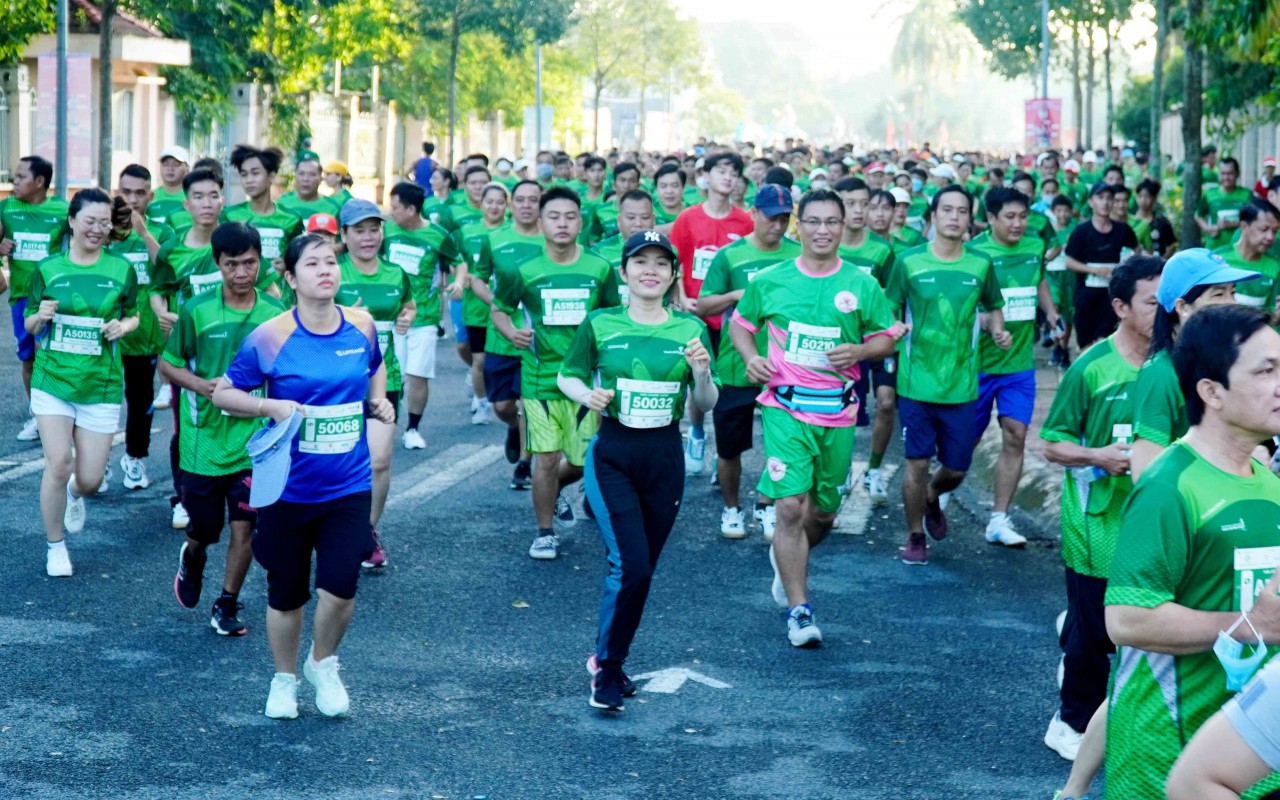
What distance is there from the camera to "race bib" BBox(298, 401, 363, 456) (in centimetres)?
645

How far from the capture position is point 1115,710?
13.0 ft

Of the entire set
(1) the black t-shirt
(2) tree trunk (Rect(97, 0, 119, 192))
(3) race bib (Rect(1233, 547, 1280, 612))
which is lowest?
(3) race bib (Rect(1233, 547, 1280, 612))

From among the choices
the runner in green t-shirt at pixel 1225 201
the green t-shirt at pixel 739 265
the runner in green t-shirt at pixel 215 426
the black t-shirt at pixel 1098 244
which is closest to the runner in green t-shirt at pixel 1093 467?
the runner in green t-shirt at pixel 215 426

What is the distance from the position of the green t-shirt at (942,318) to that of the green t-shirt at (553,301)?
155 cm

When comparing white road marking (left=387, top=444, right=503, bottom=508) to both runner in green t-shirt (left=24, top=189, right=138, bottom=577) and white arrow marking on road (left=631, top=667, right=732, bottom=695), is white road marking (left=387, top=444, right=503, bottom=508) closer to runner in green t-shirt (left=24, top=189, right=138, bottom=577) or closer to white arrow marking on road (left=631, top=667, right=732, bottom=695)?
runner in green t-shirt (left=24, top=189, right=138, bottom=577)

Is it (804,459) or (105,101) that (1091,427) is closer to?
(804,459)

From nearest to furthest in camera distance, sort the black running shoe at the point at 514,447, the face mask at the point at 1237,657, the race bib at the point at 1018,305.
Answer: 1. the face mask at the point at 1237,657
2. the race bib at the point at 1018,305
3. the black running shoe at the point at 514,447

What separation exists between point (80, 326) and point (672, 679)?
369cm

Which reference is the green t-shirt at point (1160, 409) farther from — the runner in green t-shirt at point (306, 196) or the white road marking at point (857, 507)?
the runner in green t-shirt at point (306, 196)

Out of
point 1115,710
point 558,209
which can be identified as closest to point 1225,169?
point 558,209

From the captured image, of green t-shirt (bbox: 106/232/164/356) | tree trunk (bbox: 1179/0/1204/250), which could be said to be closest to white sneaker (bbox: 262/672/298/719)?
green t-shirt (bbox: 106/232/164/356)

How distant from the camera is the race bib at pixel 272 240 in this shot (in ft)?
37.9

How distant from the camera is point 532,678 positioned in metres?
7.16

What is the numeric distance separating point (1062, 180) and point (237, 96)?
20860 mm
